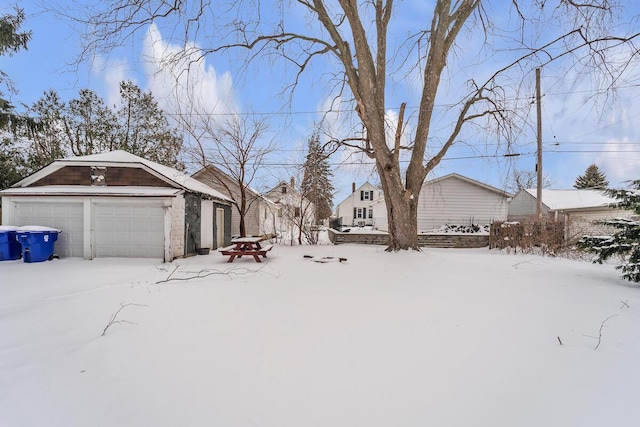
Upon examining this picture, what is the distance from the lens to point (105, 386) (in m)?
1.86

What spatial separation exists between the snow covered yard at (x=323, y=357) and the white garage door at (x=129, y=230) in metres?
4.36

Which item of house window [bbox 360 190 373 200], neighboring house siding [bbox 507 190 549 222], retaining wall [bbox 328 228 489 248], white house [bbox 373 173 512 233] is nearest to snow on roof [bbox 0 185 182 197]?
retaining wall [bbox 328 228 489 248]

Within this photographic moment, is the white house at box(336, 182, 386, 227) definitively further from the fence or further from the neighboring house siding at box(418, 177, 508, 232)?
the fence

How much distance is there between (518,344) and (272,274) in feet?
13.5

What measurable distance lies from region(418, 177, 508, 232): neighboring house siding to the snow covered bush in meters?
13.3

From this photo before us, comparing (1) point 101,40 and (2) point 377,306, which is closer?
(2) point 377,306

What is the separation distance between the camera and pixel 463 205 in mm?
18578

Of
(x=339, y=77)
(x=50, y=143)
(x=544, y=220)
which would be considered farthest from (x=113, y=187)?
(x=544, y=220)

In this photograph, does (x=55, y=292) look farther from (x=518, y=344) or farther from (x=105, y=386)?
(x=518, y=344)

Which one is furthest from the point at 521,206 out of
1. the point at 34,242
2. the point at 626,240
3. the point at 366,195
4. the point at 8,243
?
the point at 8,243

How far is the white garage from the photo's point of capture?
344 inches

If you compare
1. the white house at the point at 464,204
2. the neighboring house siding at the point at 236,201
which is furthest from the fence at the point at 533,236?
the neighboring house siding at the point at 236,201

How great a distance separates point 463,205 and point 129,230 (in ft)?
58.9

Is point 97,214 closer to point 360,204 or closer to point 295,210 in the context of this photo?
point 295,210
